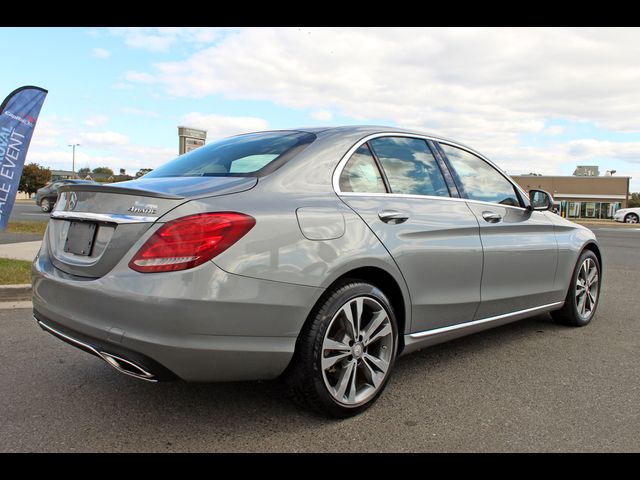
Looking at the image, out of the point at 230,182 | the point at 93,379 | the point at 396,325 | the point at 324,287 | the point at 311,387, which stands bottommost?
the point at 93,379

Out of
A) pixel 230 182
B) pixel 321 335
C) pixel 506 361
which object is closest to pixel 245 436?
pixel 321 335

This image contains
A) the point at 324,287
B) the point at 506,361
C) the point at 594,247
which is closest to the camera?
the point at 324,287

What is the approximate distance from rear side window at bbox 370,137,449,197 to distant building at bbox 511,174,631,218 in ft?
177

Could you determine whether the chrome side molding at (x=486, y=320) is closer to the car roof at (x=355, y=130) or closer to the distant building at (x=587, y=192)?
the car roof at (x=355, y=130)

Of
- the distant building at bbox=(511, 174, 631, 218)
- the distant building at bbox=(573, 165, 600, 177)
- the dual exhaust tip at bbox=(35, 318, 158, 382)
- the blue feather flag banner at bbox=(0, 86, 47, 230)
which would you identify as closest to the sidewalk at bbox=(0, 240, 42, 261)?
the blue feather flag banner at bbox=(0, 86, 47, 230)

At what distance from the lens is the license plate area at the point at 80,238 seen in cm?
257

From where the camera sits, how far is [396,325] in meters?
3.03

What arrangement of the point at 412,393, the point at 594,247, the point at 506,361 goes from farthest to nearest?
1. the point at 594,247
2. the point at 506,361
3. the point at 412,393

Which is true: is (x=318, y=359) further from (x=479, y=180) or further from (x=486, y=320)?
(x=479, y=180)

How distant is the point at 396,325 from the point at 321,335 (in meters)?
0.61

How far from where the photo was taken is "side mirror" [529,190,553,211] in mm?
4375

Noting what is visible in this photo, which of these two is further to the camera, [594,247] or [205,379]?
[594,247]

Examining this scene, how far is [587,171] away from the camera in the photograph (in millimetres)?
60750
